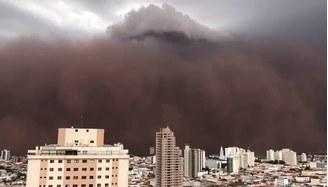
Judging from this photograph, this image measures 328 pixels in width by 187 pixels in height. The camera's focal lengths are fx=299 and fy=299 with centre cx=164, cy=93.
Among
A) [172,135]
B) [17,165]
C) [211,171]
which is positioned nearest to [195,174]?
[211,171]

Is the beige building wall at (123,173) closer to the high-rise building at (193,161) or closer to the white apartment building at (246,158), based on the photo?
the high-rise building at (193,161)

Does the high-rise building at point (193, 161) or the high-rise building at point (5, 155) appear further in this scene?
the high-rise building at point (193, 161)

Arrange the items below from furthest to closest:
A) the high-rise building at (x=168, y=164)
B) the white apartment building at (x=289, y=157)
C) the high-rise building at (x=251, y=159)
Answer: the high-rise building at (x=251, y=159) → the white apartment building at (x=289, y=157) → the high-rise building at (x=168, y=164)

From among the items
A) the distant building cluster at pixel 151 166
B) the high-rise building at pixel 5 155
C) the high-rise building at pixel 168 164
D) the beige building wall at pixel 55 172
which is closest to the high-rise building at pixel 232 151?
the distant building cluster at pixel 151 166

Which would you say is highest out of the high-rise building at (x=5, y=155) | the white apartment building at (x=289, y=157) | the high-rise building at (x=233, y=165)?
the high-rise building at (x=5, y=155)

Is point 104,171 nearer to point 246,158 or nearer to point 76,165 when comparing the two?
point 76,165

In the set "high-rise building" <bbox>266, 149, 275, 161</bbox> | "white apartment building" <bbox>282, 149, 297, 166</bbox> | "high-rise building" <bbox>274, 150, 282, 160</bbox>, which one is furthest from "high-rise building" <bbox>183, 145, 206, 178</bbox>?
"white apartment building" <bbox>282, 149, 297, 166</bbox>

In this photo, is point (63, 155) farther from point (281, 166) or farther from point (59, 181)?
point (281, 166)

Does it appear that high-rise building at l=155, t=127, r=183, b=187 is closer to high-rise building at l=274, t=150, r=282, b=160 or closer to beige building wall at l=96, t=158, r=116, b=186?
beige building wall at l=96, t=158, r=116, b=186
